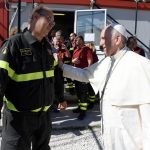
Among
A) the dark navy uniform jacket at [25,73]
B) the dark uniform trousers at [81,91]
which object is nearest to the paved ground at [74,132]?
the dark uniform trousers at [81,91]

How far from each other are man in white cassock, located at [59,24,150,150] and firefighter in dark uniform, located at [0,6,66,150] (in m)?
0.63

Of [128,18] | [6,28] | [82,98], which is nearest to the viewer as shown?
[82,98]

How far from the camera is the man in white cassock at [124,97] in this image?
3.41m

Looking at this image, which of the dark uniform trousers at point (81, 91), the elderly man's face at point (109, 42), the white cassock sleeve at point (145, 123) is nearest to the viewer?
the white cassock sleeve at point (145, 123)

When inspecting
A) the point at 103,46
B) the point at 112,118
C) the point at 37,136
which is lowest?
the point at 37,136

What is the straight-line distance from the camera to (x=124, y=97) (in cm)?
345

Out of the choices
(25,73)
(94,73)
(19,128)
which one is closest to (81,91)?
(94,73)

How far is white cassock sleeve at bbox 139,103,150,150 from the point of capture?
3.33 meters

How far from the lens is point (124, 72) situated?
3.48 meters

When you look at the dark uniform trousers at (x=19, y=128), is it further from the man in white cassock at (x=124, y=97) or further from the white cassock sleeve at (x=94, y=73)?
the man in white cassock at (x=124, y=97)

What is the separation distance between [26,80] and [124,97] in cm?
94

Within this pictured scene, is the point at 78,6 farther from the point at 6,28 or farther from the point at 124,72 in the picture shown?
the point at 124,72

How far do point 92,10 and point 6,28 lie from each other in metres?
2.57

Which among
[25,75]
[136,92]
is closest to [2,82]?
[25,75]
